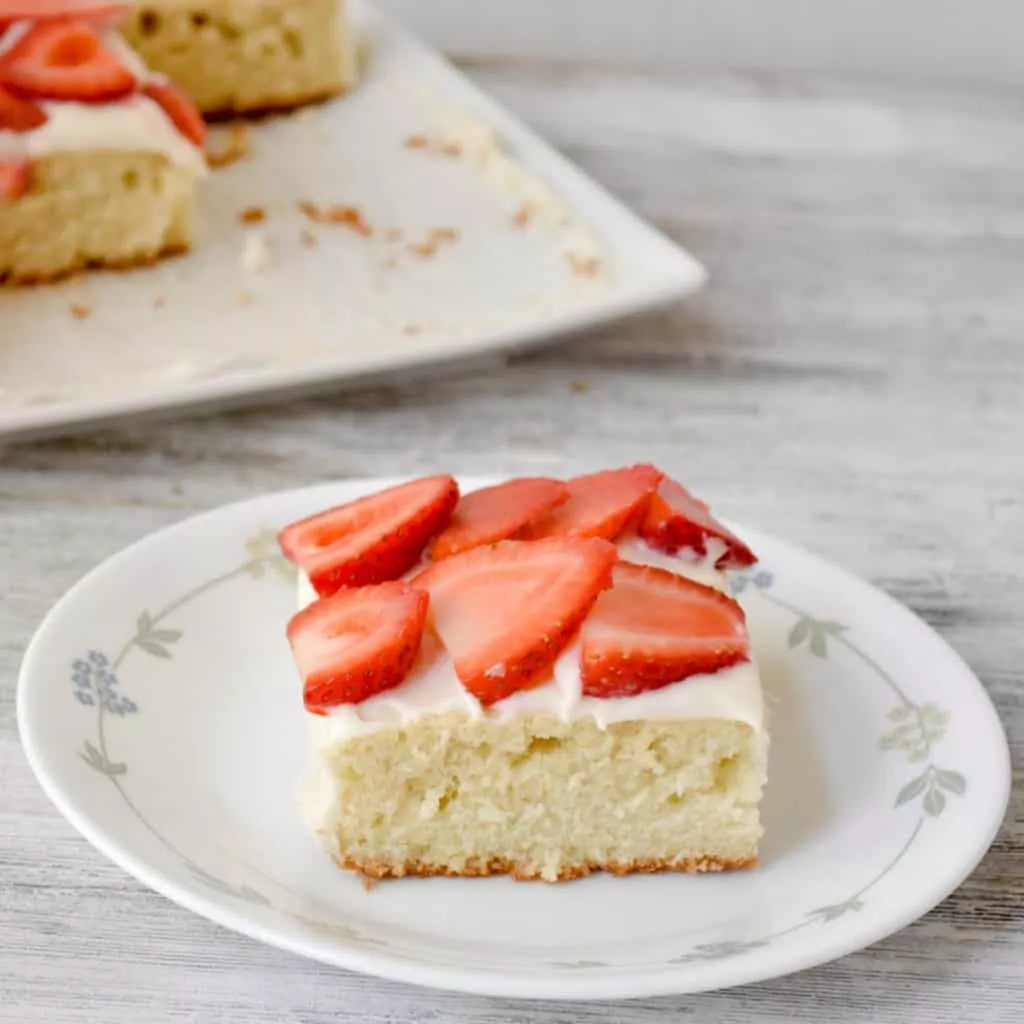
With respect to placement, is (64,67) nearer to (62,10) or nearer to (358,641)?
(62,10)

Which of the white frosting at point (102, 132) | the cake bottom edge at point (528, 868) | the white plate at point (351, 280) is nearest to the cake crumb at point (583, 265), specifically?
the white plate at point (351, 280)

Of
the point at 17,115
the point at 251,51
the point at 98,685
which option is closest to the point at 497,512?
the point at 98,685

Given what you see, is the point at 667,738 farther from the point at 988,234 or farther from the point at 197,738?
the point at 988,234

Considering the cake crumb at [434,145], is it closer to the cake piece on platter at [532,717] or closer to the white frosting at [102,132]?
the white frosting at [102,132]

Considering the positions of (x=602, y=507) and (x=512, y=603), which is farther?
(x=602, y=507)

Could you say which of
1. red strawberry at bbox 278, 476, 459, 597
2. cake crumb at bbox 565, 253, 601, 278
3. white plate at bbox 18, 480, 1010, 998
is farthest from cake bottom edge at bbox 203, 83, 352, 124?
red strawberry at bbox 278, 476, 459, 597

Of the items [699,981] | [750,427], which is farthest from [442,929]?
[750,427]
